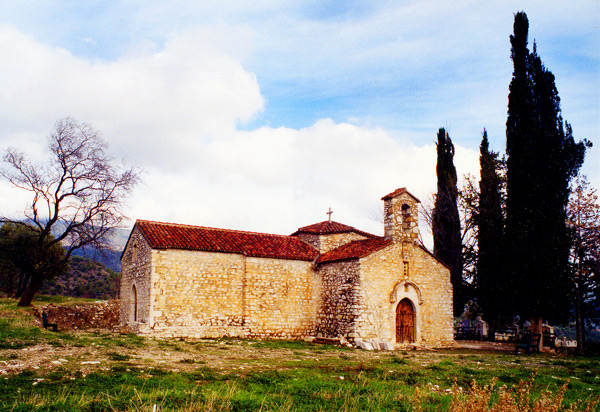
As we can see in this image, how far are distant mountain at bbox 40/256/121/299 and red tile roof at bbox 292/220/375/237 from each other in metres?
34.7

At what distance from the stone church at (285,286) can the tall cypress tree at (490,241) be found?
2808mm

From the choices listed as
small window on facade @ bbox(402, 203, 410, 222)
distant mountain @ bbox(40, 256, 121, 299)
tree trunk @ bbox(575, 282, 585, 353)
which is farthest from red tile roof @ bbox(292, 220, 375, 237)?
distant mountain @ bbox(40, 256, 121, 299)

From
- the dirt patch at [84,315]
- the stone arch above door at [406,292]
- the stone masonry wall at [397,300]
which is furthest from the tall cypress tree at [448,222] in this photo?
the dirt patch at [84,315]

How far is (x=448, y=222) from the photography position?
33.2m

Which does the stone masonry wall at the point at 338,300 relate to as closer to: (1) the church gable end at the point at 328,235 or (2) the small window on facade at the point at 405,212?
(1) the church gable end at the point at 328,235

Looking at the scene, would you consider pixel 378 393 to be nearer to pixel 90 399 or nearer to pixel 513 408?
pixel 513 408

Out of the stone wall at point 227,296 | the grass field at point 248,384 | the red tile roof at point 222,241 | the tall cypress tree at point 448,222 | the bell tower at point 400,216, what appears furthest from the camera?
the tall cypress tree at point 448,222

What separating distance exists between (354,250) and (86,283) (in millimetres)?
48127

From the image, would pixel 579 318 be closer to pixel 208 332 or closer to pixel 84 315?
pixel 208 332

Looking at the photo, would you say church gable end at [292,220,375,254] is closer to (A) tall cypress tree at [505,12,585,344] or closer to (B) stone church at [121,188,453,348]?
(B) stone church at [121,188,453,348]

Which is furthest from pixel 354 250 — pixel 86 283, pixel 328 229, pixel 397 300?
pixel 86 283

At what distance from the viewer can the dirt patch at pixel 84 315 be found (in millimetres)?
27672

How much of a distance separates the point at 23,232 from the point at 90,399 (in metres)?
39.2

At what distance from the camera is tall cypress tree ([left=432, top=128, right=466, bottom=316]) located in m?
32.0
